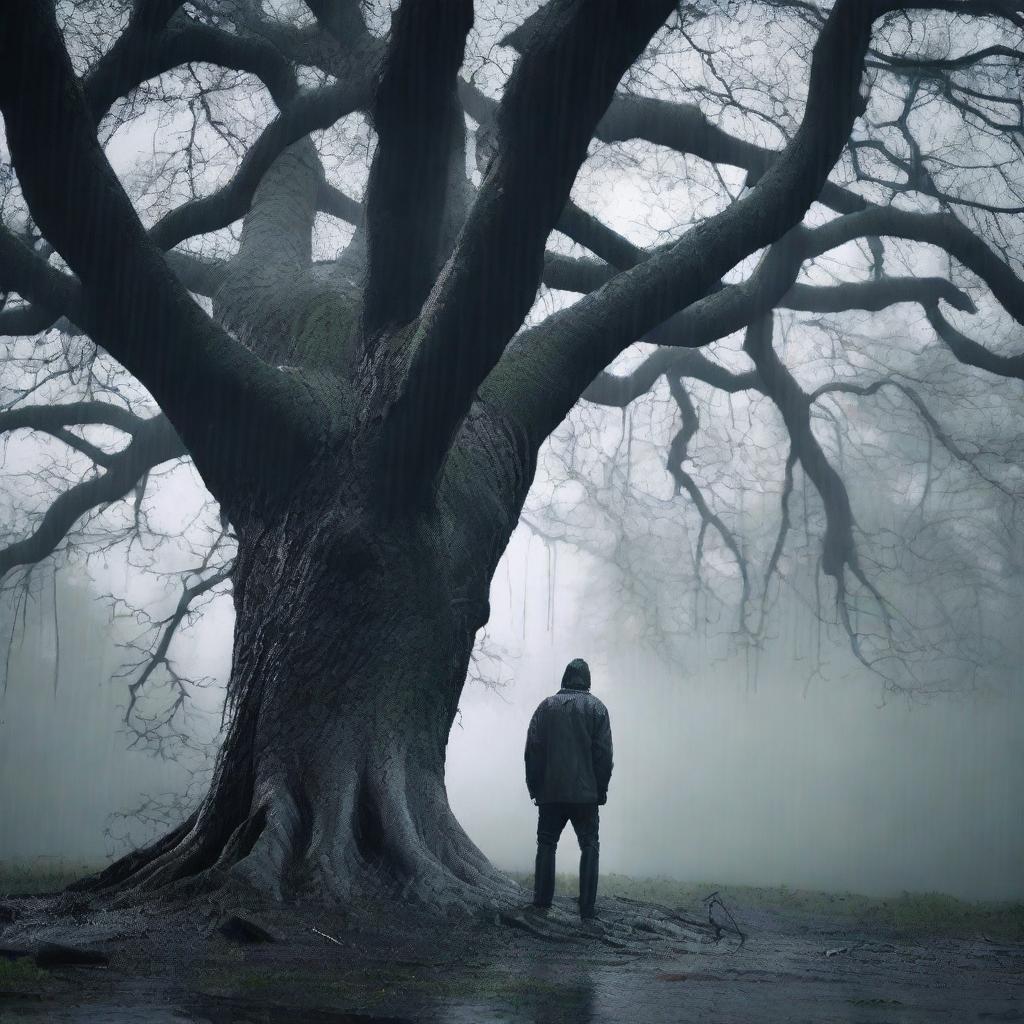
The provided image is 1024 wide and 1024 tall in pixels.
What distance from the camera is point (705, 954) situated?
15.0 ft

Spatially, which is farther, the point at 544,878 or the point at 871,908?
the point at 871,908

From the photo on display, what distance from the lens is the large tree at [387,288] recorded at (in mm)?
4379

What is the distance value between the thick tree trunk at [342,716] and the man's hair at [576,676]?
605 mm

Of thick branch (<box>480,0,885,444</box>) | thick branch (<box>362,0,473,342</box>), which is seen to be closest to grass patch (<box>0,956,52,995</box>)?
thick branch (<box>362,0,473,342</box>)

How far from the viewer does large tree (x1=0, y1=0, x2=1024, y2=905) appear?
438 cm

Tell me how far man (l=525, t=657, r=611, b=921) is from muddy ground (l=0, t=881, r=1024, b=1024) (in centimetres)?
37

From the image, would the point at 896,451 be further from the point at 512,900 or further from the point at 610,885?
the point at 512,900

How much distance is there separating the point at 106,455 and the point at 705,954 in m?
8.38

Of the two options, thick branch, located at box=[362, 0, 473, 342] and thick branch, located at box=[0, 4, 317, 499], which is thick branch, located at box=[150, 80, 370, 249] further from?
thick branch, located at box=[0, 4, 317, 499]

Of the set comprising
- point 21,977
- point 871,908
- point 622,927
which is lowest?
point 21,977

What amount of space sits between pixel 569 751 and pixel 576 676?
464mm

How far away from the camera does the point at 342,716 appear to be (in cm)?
520

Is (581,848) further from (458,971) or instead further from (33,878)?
(33,878)

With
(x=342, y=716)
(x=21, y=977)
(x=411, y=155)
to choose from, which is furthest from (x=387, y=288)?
(x=21, y=977)
